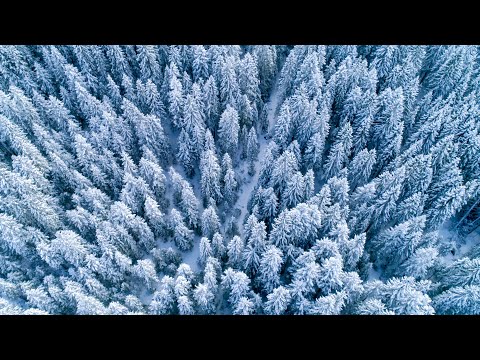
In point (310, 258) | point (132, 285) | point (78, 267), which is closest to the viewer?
point (310, 258)

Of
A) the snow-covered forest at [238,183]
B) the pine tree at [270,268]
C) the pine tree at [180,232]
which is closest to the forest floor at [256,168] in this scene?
the snow-covered forest at [238,183]

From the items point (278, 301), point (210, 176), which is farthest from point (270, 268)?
point (210, 176)

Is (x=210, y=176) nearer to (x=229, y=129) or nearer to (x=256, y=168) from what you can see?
(x=229, y=129)

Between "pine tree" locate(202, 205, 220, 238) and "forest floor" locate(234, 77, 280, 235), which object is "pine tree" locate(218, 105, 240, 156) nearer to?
Answer: "forest floor" locate(234, 77, 280, 235)

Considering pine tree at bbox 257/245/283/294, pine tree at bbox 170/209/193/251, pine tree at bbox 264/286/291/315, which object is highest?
pine tree at bbox 170/209/193/251

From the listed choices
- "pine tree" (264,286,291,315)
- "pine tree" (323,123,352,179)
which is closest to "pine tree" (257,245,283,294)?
"pine tree" (264,286,291,315)
